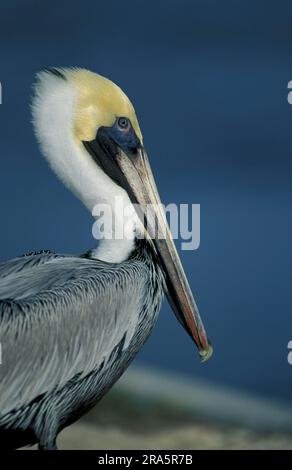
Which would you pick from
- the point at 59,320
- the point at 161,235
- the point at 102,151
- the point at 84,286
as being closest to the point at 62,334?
the point at 59,320

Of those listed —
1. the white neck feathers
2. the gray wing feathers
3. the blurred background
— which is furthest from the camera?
the blurred background

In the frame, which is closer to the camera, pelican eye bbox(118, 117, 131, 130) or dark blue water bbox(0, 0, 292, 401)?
pelican eye bbox(118, 117, 131, 130)

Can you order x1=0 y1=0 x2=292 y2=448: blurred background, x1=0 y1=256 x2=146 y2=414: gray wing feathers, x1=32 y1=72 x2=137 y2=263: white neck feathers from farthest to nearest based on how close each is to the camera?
x1=0 y1=0 x2=292 y2=448: blurred background
x1=32 y1=72 x2=137 y2=263: white neck feathers
x1=0 y1=256 x2=146 y2=414: gray wing feathers

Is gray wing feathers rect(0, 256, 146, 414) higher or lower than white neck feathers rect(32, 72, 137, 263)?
lower

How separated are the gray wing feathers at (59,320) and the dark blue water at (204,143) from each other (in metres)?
0.29

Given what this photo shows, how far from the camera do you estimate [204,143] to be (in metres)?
2.68

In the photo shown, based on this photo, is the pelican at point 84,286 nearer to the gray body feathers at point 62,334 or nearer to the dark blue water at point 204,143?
the gray body feathers at point 62,334

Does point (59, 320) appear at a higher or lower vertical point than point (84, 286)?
lower

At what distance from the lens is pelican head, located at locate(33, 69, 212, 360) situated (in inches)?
98.5

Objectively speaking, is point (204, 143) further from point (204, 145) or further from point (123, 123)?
point (123, 123)

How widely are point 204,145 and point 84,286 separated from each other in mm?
692

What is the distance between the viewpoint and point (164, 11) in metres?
2.65

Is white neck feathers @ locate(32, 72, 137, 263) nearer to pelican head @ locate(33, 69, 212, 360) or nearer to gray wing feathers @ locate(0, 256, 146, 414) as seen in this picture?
pelican head @ locate(33, 69, 212, 360)

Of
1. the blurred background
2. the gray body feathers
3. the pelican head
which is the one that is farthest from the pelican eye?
the gray body feathers
